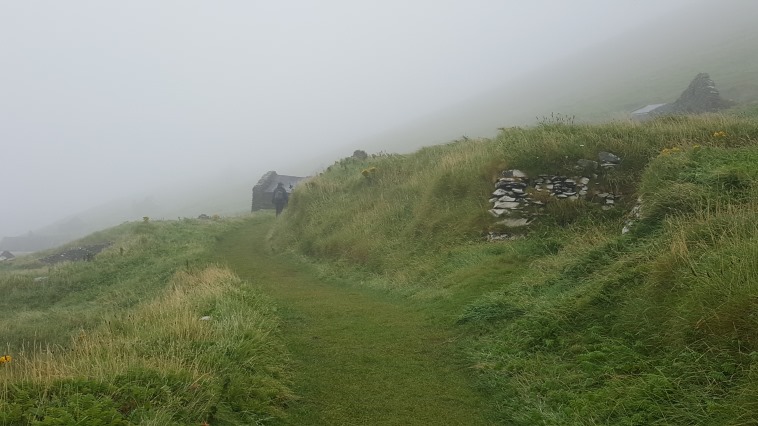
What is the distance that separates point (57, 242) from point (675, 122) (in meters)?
102

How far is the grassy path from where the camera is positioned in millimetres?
6012

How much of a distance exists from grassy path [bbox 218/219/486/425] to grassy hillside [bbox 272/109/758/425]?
510 mm

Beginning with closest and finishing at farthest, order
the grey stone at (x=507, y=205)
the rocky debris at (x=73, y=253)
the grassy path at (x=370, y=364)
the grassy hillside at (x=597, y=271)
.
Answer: the grassy hillside at (x=597, y=271) → the grassy path at (x=370, y=364) → the grey stone at (x=507, y=205) → the rocky debris at (x=73, y=253)

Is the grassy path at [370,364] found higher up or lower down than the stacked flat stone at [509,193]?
lower down

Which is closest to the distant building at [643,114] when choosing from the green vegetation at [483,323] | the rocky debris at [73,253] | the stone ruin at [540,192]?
the green vegetation at [483,323]

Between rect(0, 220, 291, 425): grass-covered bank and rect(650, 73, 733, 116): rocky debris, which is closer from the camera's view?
rect(0, 220, 291, 425): grass-covered bank

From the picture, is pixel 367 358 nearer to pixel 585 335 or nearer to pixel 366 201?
pixel 585 335

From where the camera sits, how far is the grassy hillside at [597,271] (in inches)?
199

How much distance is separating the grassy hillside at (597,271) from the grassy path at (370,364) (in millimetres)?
510

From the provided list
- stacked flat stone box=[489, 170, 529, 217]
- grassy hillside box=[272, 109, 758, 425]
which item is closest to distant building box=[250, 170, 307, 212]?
grassy hillside box=[272, 109, 758, 425]

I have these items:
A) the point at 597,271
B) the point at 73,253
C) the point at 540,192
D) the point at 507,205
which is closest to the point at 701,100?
the point at 540,192

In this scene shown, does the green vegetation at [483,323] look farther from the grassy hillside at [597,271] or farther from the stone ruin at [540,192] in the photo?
the stone ruin at [540,192]

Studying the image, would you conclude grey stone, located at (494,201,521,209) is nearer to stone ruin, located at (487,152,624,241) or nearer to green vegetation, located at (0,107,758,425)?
stone ruin, located at (487,152,624,241)

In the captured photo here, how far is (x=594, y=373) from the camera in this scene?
19.0 ft
